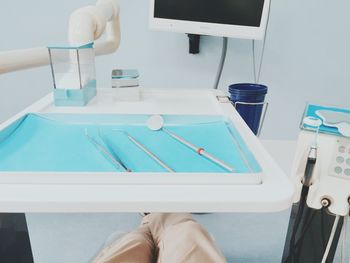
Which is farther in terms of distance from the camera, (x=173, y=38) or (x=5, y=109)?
(x=5, y=109)

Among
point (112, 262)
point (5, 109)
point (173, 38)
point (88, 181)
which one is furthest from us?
point (5, 109)

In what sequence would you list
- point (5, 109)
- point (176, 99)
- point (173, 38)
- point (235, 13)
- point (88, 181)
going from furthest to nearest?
point (5, 109) → point (173, 38) → point (235, 13) → point (176, 99) → point (88, 181)

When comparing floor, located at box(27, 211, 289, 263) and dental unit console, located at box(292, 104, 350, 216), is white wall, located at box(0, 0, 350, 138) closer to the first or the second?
floor, located at box(27, 211, 289, 263)

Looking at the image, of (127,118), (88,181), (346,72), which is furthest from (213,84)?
(88,181)

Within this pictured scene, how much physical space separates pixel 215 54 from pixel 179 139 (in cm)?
108

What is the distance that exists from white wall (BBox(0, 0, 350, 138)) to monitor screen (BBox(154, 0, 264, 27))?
1.10 feet

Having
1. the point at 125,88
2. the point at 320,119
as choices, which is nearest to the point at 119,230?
the point at 125,88

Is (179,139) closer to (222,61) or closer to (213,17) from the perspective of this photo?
(213,17)

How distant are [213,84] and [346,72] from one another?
70 cm

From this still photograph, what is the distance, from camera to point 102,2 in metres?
0.87

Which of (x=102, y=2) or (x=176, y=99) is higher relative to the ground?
(x=102, y=2)

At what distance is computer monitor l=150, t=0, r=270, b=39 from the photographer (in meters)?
1.10

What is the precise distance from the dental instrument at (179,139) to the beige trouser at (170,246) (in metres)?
0.19

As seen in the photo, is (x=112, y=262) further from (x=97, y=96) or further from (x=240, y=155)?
(x=97, y=96)
